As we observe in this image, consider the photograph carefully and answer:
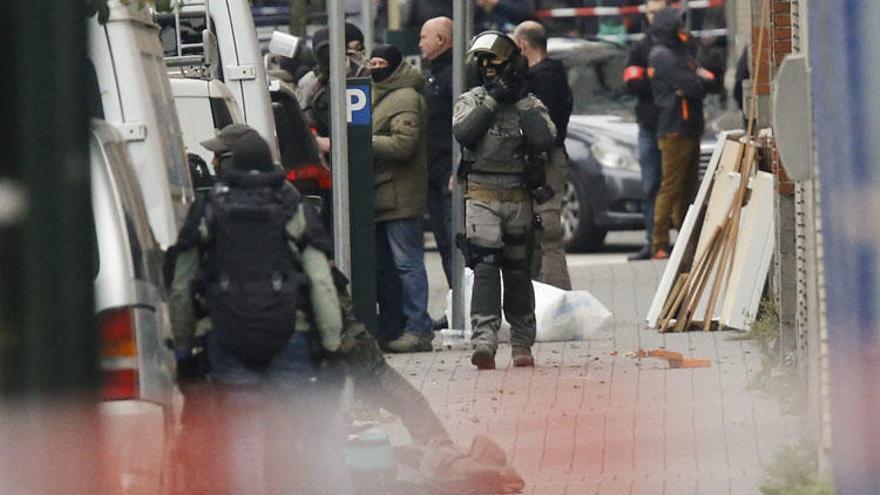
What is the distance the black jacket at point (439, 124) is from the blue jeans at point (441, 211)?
5cm

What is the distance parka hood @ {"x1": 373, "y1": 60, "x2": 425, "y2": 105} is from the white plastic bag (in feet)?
3.79

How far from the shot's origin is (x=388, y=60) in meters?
12.0

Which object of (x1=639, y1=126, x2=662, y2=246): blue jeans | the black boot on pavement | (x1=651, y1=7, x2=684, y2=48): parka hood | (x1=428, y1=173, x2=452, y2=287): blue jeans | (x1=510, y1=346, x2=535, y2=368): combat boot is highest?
(x1=651, y1=7, x2=684, y2=48): parka hood

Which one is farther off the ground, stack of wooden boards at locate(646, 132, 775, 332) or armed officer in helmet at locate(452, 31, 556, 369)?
armed officer in helmet at locate(452, 31, 556, 369)

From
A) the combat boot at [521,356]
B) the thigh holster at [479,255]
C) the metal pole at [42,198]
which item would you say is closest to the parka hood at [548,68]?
the thigh holster at [479,255]

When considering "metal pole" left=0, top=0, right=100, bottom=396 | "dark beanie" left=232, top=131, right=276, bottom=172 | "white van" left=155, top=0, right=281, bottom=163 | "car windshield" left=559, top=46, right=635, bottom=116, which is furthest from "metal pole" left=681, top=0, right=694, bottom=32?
"metal pole" left=0, top=0, right=100, bottom=396

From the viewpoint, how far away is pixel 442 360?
11.8 m

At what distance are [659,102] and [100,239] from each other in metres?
10.6

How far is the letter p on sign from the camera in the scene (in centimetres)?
1127

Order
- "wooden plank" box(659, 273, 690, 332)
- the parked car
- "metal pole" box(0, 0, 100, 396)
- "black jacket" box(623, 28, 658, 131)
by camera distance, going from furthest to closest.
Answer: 1. the parked car
2. "black jacket" box(623, 28, 658, 131)
3. "wooden plank" box(659, 273, 690, 332)
4. "metal pole" box(0, 0, 100, 396)

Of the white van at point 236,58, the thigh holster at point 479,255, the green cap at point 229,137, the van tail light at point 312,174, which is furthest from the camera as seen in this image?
the van tail light at point 312,174

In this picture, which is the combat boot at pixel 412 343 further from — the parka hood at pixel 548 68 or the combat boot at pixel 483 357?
the parka hood at pixel 548 68

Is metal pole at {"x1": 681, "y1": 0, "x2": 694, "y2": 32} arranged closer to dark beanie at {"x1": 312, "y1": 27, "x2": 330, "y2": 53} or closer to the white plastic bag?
dark beanie at {"x1": 312, "y1": 27, "x2": 330, "y2": 53}

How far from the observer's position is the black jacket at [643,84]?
1675cm
